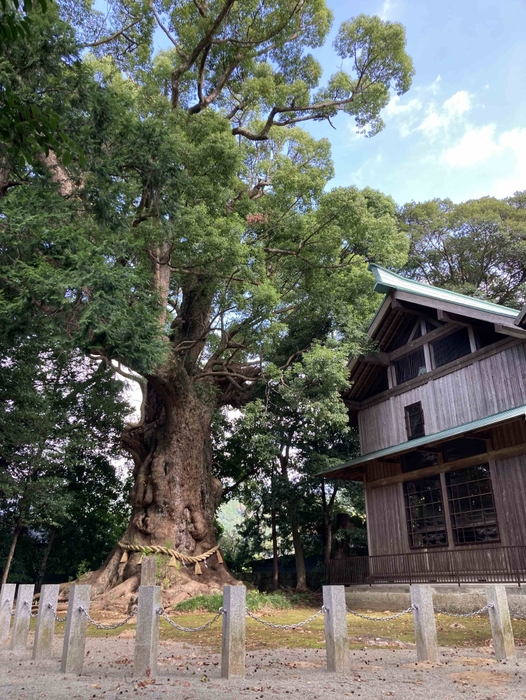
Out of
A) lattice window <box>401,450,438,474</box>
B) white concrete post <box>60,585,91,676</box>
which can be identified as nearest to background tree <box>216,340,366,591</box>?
lattice window <box>401,450,438,474</box>

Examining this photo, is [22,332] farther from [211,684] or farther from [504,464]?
[504,464]

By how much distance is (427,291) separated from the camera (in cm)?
1498

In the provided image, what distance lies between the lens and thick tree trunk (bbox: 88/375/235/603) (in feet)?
46.1

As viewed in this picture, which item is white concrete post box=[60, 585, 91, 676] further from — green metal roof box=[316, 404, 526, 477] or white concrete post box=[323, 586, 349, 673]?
green metal roof box=[316, 404, 526, 477]

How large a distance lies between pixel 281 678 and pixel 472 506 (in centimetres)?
876

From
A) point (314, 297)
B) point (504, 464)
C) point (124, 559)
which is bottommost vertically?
point (124, 559)

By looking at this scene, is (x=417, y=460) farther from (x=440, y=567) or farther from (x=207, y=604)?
(x=207, y=604)

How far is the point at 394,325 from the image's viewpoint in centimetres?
1631

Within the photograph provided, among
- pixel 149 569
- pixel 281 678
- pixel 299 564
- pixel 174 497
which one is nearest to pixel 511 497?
pixel 281 678

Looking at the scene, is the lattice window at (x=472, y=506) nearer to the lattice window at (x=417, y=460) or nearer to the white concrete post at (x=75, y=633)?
the lattice window at (x=417, y=460)

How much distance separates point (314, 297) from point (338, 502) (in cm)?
961

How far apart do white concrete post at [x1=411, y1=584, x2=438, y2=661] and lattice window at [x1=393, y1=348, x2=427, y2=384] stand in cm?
931

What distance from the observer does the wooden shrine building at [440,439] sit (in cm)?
1189

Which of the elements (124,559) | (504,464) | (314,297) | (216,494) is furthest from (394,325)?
(124,559)
